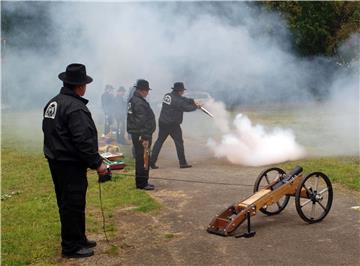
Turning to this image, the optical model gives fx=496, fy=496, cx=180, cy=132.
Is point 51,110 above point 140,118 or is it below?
below

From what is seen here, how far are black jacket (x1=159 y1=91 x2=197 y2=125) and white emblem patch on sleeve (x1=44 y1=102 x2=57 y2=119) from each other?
15.1 ft

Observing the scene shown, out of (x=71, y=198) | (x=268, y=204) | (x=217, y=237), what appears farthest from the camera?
(x=268, y=204)

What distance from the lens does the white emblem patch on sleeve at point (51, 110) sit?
15.1 ft

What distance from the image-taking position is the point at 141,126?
7.54 meters

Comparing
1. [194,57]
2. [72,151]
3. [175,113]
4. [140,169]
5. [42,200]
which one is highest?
[194,57]

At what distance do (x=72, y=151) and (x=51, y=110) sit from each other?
1.42 ft

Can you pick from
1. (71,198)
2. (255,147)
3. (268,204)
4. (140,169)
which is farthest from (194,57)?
(71,198)

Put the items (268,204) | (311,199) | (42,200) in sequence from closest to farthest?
(268,204)
(311,199)
(42,200)

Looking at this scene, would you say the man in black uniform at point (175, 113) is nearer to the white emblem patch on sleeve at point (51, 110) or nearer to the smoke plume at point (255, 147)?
the smoke plume at point (255, 147)

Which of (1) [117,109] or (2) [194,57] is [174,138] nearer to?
(1) [117,109]

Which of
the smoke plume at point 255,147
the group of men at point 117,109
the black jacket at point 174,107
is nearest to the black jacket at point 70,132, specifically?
the black jacket at point 174,107

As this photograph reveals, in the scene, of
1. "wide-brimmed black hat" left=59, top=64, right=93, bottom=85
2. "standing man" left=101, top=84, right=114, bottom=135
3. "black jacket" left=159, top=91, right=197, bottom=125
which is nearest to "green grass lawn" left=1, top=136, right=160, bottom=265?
"black jacket" left=159, top=91, right=197, bottom=125

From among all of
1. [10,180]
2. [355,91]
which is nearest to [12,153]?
[10,180]

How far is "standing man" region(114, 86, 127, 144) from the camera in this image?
1309cm
